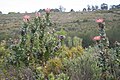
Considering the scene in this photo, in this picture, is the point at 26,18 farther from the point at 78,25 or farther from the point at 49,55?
the point at 78,25

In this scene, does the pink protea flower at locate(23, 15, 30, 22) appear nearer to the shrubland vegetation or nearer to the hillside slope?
the shrubland vegetation

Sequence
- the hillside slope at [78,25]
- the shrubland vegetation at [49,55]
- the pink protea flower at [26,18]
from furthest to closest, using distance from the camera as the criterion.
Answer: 1. the hillside slope at [78,25]
2. the pink protea flower at [26,18]
3. the shrubland vegetation at [49,55]

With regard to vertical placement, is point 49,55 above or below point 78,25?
above

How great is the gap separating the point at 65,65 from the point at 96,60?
0.74 meters

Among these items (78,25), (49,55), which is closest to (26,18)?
(49,55)

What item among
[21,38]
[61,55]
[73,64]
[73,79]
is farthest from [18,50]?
[73,79]

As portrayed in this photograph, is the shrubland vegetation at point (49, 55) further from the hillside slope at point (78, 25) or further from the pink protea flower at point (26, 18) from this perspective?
the hillside slope at point (78, 25)

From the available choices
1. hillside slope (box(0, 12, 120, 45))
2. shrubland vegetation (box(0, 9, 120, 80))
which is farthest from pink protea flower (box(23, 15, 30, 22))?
hillside slope (box(0, 12, 120, 45))

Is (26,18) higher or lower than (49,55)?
higher

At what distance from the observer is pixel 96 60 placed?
7.03 meters

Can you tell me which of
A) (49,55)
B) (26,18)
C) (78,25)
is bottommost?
(78,25)

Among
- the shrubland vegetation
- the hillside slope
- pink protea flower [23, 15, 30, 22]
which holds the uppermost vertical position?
pink protea flower [23, 15, 30, 22]

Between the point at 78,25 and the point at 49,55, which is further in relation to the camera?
the point at 78,25

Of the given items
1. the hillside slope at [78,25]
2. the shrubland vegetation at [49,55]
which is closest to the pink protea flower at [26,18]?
the shrubland vegetation at [49,55]
